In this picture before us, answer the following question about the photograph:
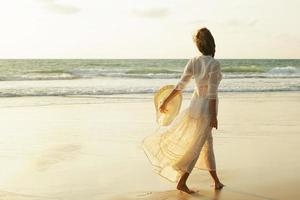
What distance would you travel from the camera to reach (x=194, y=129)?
18.0 ft

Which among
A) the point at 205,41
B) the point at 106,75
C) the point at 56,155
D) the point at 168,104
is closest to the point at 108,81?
the point at 106,75

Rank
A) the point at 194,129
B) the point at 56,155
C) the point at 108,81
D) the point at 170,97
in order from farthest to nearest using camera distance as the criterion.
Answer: the point at 108,81, the point at 56,155, the point at 170,97, the point at 194,129

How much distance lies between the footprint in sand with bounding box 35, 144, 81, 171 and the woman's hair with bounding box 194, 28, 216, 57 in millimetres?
2607

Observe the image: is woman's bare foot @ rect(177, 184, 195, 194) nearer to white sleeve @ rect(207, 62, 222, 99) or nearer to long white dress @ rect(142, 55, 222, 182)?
long white dress @ rect(142, 55, 222, 182)

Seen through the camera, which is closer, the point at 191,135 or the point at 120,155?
the point at 191,135

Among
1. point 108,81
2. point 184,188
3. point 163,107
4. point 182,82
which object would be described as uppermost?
point 182,82

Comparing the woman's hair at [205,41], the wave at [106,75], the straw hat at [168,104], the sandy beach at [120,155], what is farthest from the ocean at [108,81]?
the woman's hair at [205,41]

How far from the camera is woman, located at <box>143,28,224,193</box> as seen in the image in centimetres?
539

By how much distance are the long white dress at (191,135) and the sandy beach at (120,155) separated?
0.29 m

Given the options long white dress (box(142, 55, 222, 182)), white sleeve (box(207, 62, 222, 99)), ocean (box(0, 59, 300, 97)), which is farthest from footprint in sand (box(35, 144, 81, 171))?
ocean (box(0, 59, 300, 97))

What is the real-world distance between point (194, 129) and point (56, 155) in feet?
8.67

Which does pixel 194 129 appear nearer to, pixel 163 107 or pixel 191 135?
pixel 191 135

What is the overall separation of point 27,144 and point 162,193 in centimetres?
335

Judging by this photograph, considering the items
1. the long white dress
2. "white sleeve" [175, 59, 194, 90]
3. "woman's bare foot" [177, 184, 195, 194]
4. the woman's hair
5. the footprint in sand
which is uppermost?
the woman's hair
